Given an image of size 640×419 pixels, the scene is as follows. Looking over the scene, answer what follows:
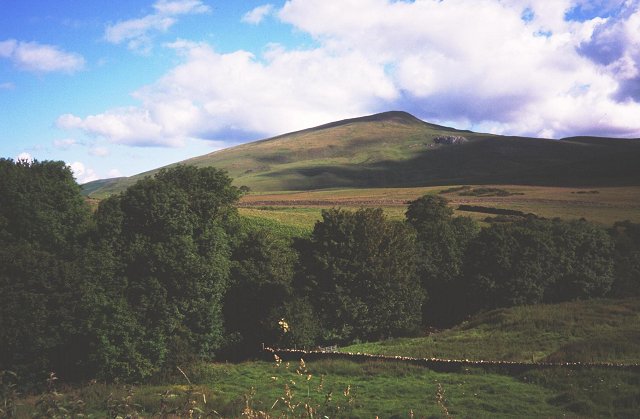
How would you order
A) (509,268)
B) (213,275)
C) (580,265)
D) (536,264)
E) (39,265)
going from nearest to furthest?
(39,265) → (213,275) → (509,268) → (536,264) → (580,265)

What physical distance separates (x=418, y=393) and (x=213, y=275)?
18173 millimetres

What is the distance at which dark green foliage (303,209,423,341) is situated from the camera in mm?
40219

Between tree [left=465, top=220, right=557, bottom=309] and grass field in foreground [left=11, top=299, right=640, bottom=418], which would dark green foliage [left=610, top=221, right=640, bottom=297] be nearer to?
tree [left=465, top=220, right=557, bottom=309]

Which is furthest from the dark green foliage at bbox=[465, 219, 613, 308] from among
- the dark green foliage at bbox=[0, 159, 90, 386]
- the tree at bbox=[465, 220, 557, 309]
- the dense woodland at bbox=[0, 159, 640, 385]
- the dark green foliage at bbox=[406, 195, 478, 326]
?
the dark green foliage at bbox=[0, 159, 90, 386]

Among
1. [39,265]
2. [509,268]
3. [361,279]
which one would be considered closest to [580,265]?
[509,268]

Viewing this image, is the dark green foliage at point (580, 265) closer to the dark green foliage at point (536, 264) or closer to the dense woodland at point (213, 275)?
the dark green foliage at point (536, 264)

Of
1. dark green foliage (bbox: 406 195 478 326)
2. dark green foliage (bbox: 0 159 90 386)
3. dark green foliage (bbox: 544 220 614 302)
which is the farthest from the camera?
dark green foliage (bbox: 544 220 614 302)

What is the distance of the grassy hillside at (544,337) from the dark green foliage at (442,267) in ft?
23.7

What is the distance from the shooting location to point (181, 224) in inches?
1385

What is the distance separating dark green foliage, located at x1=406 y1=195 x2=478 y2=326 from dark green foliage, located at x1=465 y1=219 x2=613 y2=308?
139cm

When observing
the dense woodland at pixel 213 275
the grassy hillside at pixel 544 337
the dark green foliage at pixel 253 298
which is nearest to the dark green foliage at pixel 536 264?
the dense woodland at pixel 213 275

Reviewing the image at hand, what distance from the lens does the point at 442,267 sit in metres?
48.7

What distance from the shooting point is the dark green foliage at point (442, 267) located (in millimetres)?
48250

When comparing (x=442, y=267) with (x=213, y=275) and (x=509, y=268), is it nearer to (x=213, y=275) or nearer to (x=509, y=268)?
(x=509, y=268)
